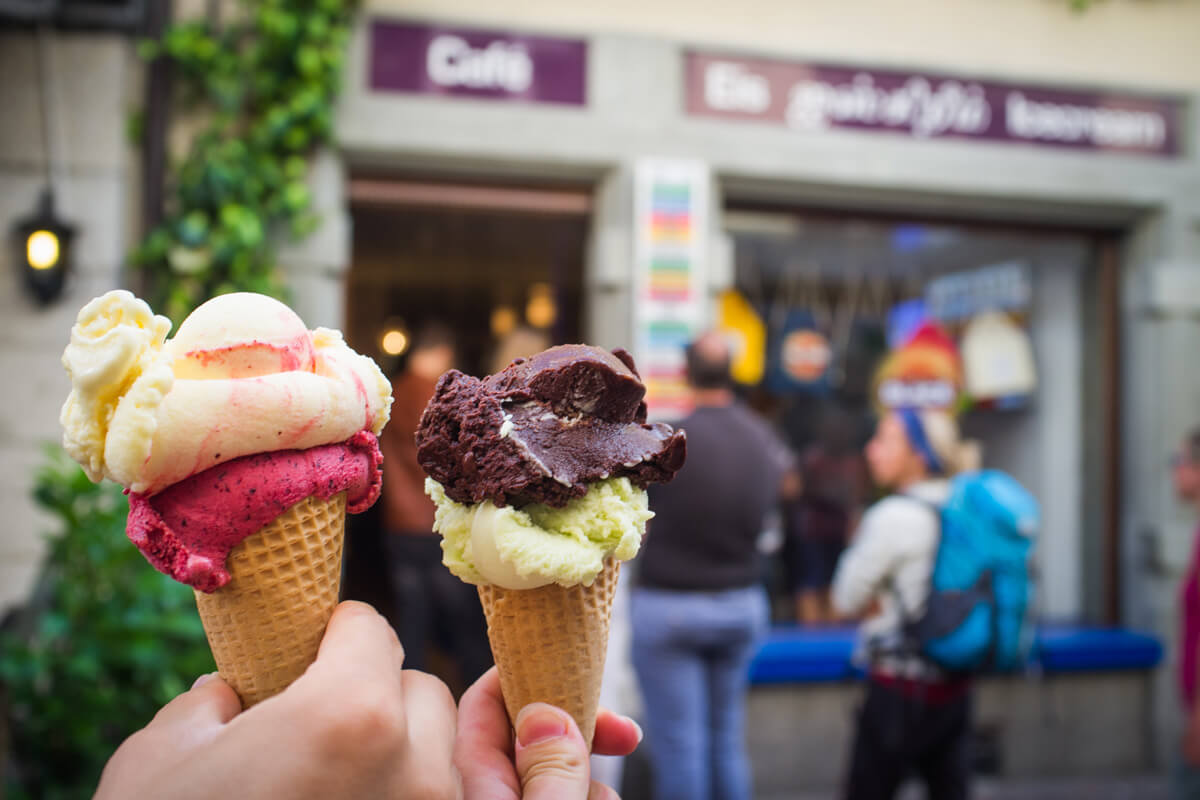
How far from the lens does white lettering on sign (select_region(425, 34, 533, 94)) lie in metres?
4.49

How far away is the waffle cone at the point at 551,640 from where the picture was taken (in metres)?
1.43

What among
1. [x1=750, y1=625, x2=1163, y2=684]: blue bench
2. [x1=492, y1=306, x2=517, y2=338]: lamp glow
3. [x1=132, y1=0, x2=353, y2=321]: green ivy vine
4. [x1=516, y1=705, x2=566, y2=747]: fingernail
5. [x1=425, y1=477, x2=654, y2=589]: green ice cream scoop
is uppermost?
[x1=132, y1=0, x2=353, y2=321]: green ivy vine

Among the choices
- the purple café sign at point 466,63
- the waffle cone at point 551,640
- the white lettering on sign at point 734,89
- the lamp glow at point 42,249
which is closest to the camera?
the waffle cone at point 551,640

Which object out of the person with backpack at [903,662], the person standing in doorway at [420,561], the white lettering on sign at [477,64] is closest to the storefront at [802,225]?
the white lettering on sign at [477,64]

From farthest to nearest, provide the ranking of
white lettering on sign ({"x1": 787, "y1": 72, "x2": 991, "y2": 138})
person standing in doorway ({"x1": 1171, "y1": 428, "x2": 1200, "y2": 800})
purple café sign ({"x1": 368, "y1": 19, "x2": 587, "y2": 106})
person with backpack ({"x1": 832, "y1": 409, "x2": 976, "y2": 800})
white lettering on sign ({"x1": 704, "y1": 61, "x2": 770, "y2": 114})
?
white lettering on sign ({"x1": 787, "y1": 72, "x2": 991, "y2": 138})
white lettering on sign ({"x1": 704, "y1": 61, "x2": 770, "y2": 114})
purple café sign ({"x1": 368, "y1": 19, "x2": 587, "y2": 106})
person with backpack ({"x1": 832, "y1": 409, "x2": 976, "y2": 800})
person standing in doorway ({"x1": 1171, "y1": 428, "x2": 1200, "y2": 800})

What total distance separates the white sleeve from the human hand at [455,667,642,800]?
2.13 metres

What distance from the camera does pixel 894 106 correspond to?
496cm

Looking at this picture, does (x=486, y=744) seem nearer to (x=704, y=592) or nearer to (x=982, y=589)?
(x=704, y=592)

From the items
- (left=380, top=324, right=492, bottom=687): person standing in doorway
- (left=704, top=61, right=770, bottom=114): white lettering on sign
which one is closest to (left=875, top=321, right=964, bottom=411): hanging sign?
(left=704, top=61, right=770, bottom=114): white lettering on sign

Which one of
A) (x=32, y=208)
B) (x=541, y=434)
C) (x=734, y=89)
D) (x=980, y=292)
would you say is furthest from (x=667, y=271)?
(x=541, y=434)

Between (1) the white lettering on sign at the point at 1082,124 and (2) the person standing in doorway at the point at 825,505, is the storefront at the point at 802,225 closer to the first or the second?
(1) the white lettering on sign at the point at 1082,124

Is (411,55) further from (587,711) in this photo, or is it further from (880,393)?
(587,711)

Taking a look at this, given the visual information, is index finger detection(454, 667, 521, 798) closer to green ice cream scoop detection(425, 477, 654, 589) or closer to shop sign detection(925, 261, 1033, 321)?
green ice cream scoop detection(425, 477, 654, 589)

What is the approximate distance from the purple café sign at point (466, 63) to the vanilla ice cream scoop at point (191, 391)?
3508 millimetres
